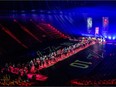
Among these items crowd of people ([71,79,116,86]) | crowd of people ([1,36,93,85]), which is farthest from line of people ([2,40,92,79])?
crowd of people ([71,79,116,86])

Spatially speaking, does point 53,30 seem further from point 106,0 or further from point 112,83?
point 112,83

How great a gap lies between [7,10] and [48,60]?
4.44 feet

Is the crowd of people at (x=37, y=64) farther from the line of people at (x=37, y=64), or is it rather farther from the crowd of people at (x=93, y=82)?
the crowd of people at (x=93, y=82)

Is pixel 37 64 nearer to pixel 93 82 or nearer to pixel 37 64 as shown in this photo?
pixel 37 64

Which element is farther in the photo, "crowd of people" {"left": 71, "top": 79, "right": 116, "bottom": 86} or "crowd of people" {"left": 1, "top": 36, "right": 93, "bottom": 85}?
"crowd of people" {"left": 1, "top": 36, "right": 93, "bottom": 85}

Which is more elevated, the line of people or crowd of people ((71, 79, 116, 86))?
the line of people

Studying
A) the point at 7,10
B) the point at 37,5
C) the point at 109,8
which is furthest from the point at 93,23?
the point at 7,10

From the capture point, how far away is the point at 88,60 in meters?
4.23

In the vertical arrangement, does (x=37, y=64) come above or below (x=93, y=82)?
above

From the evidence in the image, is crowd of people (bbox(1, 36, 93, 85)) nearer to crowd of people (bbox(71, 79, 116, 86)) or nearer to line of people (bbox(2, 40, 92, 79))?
line of people (bbox(2, 40, 92, 79))

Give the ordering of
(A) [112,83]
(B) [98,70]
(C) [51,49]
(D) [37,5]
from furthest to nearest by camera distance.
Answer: (D) [37,5] → (C) [51,49] → (B) [98,70] → (A) [112,83]

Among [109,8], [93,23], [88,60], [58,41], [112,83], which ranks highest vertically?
[109,8]

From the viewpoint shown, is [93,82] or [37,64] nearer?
[93,82]

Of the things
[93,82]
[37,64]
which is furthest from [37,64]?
[93,82]
